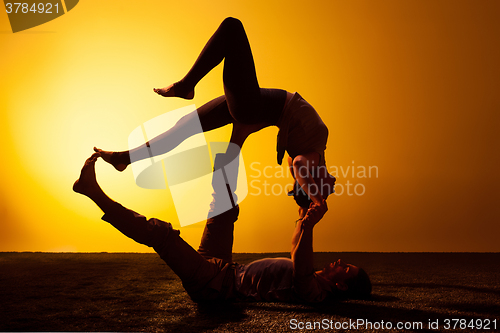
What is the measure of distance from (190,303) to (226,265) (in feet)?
0.71

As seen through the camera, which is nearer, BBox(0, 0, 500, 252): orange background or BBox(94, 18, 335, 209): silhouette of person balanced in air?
BBox(94, 18, 335, 209): silhouette of person balanced in air

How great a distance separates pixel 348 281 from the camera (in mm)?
1447

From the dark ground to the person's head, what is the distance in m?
0.05

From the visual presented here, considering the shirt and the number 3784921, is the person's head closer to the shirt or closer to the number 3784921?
the shirt

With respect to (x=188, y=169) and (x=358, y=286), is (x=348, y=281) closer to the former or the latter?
(x=358, y=286)

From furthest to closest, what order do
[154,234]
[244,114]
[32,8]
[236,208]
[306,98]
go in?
[32,8], [306,98], [236,208], [244,114], [154,234]

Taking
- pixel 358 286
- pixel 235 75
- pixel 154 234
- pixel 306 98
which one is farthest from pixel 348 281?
pixel 306 98

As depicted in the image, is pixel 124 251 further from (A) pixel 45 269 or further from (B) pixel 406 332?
(B) pixel 406 332

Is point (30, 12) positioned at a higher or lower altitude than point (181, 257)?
higher

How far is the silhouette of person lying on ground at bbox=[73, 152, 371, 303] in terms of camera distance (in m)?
1.26

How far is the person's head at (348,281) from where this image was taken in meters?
1.44

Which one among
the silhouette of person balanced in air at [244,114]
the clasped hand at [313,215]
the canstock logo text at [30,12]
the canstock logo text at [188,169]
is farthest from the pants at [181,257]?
the canstock logo text at [30,12]

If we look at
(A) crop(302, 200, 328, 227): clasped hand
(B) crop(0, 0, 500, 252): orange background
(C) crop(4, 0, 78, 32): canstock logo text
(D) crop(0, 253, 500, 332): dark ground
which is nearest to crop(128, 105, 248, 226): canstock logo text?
(B) crop(0, 0, 500, 252): orange background

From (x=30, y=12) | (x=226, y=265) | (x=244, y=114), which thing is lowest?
(x=226, y=265)
